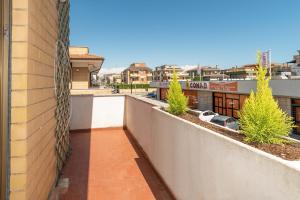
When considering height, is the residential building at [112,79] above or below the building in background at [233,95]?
above

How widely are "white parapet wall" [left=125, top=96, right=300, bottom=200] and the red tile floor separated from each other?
0.57m

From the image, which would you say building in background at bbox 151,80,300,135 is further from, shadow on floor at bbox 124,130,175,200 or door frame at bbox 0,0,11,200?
door frame at bbox 0,0,11,200

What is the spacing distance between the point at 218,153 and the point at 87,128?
12.4m

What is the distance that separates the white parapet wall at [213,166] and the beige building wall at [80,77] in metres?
13.3

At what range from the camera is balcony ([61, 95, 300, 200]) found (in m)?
2.80

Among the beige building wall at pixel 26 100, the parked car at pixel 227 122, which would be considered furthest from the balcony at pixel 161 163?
the parked car at pixel 227 122

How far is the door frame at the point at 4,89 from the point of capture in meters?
2.79

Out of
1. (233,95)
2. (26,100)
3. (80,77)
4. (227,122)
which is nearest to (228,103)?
(233,95)

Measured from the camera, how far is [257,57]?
3994mm

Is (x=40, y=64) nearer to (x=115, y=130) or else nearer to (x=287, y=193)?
(x=287, y=193)

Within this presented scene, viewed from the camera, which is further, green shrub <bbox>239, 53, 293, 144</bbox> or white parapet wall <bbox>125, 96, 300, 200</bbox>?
green shrub <bbox>239, 53, 293, 144</bbox>

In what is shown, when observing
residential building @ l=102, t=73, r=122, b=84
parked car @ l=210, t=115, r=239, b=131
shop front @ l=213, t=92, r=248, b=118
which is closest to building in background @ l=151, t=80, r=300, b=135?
shop front @ l=213, t=92, r=248, b=118

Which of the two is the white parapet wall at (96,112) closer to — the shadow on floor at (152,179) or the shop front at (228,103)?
the shadow on floor at (152,179)

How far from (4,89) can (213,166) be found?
327 cm
